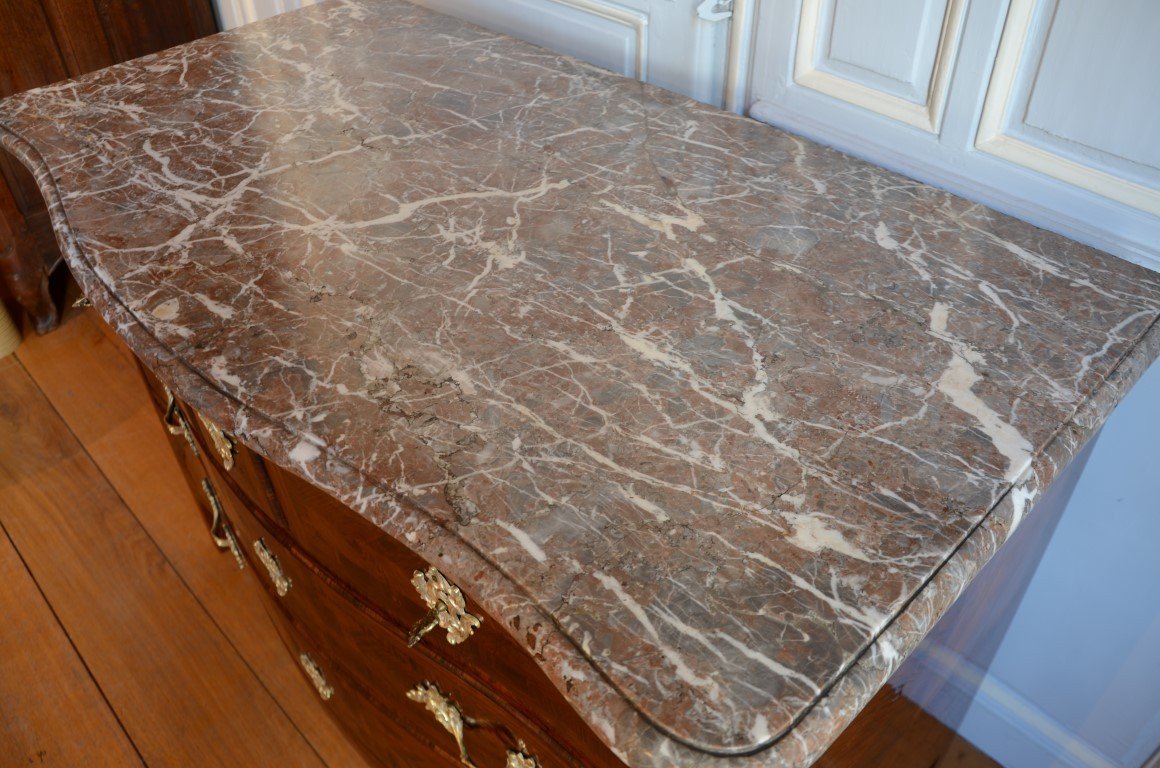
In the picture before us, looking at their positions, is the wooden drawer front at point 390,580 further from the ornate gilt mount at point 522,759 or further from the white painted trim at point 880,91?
the white painted trim at point 880,91

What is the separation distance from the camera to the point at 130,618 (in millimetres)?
1786

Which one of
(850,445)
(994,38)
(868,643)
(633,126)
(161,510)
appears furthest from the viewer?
(161,510)

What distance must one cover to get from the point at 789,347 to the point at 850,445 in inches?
5.2

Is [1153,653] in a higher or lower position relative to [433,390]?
lower

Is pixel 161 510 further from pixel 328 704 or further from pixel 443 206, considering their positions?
pixel 443 206

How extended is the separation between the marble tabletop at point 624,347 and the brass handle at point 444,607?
0.11 meters

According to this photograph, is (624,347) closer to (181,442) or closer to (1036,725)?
(181,442)

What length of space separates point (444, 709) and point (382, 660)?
0.40ft

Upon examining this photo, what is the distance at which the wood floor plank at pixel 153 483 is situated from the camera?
1.68m

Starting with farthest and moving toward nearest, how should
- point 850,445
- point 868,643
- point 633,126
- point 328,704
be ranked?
point 328,704, point 633,126, point 850,445, point 868,643

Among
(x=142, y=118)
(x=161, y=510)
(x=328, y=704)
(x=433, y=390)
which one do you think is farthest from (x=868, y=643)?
(x=161, y=510)

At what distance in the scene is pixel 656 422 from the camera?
793 mm

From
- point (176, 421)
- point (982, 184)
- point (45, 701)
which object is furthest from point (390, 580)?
point (45, 701)

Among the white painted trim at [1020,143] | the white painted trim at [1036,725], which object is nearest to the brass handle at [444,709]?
the white painted trim at [1036,725]
